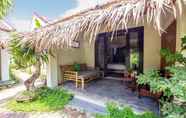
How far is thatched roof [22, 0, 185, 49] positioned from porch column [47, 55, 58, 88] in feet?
5.18

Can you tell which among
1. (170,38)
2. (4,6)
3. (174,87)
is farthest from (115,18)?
(170,38)

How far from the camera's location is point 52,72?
327 inches

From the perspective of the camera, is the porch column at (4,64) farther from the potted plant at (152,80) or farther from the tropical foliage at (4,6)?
the potted plant at (152,80)

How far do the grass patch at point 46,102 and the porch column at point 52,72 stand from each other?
0.64 metres

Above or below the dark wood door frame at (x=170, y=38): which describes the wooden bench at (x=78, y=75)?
below

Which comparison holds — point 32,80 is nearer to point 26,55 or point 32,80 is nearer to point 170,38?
point 26,55

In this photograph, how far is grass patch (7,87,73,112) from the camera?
6.15m

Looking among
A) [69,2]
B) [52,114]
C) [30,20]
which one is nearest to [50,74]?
[52,114]

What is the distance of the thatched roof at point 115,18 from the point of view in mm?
3373

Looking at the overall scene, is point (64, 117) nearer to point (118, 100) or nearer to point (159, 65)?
point (118, 100)

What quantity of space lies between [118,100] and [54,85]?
381 cm

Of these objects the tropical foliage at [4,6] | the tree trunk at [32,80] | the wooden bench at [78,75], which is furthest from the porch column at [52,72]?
the tropical foliage at [4,6]

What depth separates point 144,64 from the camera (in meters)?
→ 8.30

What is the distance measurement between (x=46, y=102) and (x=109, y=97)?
259 cm
